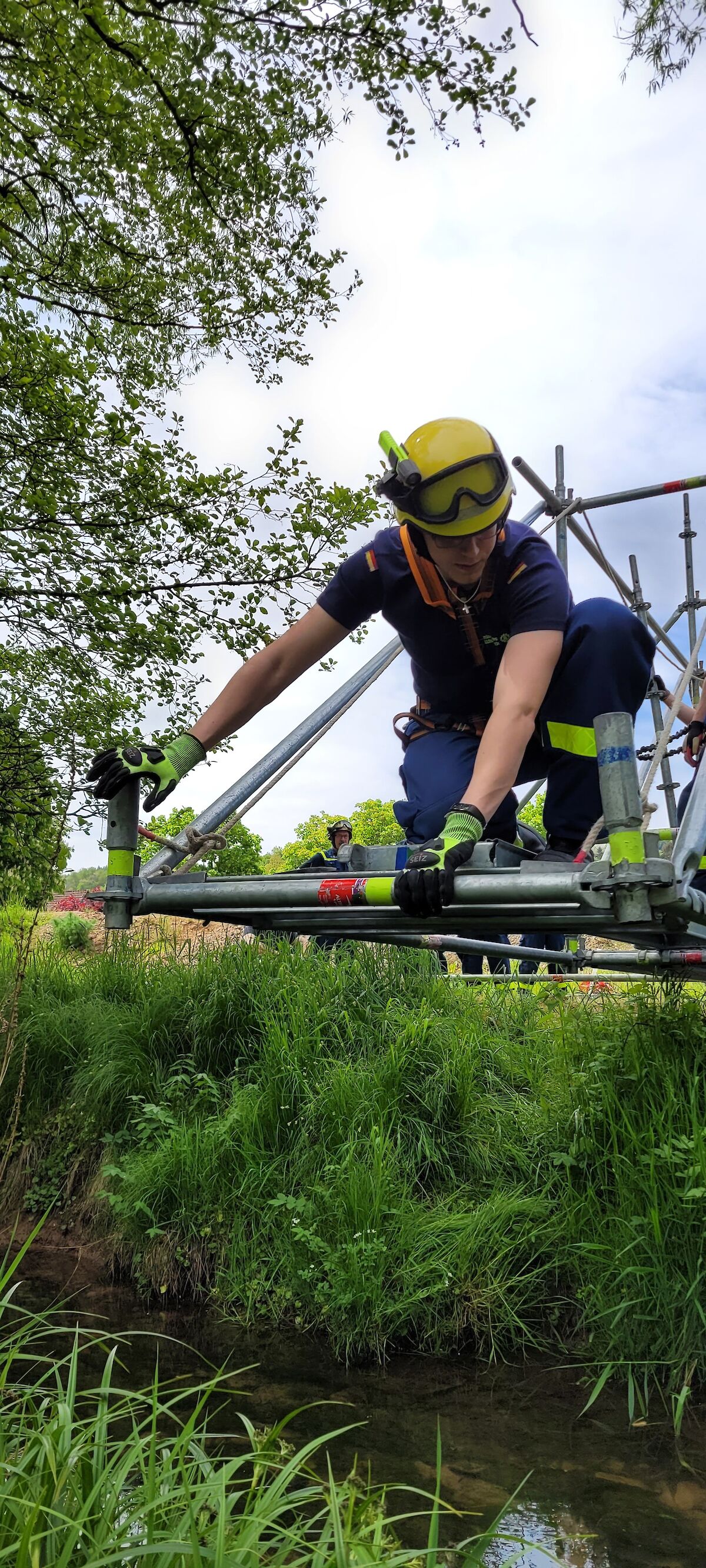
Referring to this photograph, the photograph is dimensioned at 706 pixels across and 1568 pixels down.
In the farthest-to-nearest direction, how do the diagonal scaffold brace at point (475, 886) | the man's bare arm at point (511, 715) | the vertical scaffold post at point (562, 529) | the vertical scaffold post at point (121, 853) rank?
1. the vertical scaffold post at point (562, 529)
2. the vertical scaffold post at point (121, 853)
3. the man's bare arm at point (511, 715)
4. the diagonal scaffold brace at point (475, 886)

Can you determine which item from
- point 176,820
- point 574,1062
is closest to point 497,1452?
point 574,1062

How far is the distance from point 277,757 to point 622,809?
1596mm

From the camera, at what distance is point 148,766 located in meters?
3.26

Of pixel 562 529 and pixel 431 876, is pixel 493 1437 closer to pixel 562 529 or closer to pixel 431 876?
pixel 431 876

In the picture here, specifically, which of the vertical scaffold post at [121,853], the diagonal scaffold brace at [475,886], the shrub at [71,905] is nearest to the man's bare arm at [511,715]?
the diagonal scaffold brace at [475,886]

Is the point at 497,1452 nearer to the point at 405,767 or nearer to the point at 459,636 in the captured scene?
the point at 405,767

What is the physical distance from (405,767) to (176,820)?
65.4 ft

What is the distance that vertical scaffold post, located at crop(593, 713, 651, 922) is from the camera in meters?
2.36

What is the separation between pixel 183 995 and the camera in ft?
16.3

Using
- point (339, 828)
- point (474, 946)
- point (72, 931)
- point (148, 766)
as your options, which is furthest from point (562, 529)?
point (72, 931)

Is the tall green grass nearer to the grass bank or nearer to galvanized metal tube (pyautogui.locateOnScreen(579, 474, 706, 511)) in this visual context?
the grass bank

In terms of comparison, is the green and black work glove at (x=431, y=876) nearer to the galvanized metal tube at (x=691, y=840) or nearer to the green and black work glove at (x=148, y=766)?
the galvanized metal tube at (x=691, y=840)

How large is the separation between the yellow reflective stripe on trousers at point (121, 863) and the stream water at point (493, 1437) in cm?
117

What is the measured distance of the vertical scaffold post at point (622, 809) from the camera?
2359 mm
